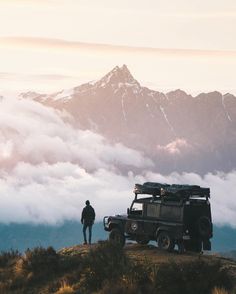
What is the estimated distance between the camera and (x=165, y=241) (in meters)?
33.8

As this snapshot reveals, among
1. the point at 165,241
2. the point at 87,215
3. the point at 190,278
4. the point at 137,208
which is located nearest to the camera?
the point at 190,278

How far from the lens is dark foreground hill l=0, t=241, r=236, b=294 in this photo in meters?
24.0

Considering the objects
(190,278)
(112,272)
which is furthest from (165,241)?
(190,278)

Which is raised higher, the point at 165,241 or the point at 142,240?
the point at 142,240

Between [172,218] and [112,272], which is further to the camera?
[172,218]

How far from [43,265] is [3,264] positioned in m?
3.27

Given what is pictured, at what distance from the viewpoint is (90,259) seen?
27906 mm

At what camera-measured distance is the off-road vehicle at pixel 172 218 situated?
3362 centimetres

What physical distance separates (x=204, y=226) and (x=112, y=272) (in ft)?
29.8

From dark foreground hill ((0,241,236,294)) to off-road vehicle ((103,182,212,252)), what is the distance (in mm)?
893

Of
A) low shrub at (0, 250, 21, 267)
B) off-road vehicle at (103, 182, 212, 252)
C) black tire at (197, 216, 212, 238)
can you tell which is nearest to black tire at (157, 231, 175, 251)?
off-road vehicle at (103, 182, 212, 252)

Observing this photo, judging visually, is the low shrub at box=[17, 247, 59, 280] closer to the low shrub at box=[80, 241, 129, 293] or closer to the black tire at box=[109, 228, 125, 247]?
the low shrub at box=[80, 241, 129, 293]

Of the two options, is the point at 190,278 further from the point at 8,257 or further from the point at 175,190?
the point at 8,257

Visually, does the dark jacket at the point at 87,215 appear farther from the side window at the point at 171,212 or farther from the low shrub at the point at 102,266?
the low shrub at the point at 102,266
